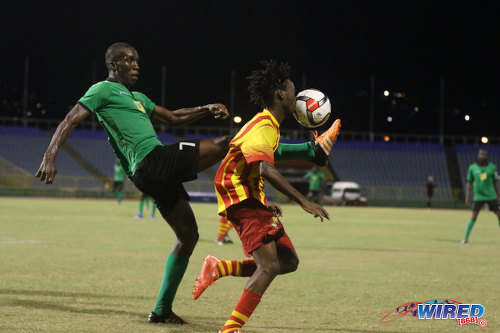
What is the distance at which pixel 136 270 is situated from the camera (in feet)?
35.8

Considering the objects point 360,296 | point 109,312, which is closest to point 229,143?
point 109,312

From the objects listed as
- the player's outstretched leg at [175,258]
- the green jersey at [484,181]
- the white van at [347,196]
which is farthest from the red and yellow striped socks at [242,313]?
the white van at [347,196]

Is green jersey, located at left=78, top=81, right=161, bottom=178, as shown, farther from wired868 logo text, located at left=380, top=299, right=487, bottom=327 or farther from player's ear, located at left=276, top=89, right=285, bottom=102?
wired868 logo text, located at left=380, top=299, right=487, bottom=327

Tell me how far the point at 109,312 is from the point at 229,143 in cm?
226

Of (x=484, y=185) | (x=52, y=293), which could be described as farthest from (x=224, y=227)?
(x=52, y=293)

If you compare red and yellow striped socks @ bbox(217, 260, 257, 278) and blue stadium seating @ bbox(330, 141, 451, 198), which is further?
blue stadium seating @ bbox(330, 141, 451, 198)

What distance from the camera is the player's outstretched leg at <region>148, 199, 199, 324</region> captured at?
6.70 metres

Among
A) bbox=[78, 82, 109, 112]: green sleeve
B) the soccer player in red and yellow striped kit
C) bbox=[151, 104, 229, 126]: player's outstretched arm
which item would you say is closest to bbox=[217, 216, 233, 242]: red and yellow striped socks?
bbox=[151, 104, 229, 126]: player's outstretched arm

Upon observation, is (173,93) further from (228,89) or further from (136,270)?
(136,270)

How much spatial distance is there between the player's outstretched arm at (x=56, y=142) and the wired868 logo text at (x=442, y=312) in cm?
348

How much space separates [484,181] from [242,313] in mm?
14442

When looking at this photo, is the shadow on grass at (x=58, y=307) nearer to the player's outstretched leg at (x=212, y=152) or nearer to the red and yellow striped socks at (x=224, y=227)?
the player's outstretched leg at (x=212, y=152)

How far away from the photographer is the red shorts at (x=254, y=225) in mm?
5816

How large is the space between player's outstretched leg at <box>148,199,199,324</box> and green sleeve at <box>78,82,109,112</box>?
1.05 m
